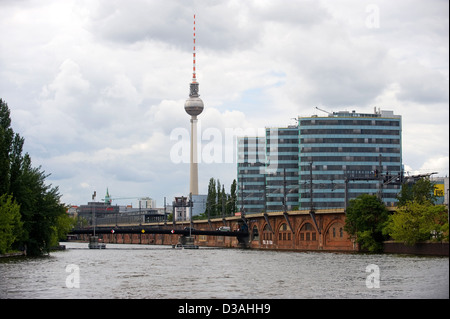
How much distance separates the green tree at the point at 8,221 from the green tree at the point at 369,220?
58.6m

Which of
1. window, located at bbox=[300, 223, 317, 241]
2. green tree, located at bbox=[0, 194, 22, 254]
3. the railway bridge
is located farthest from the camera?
window, located at bbox=[300, 223, 317, 241]

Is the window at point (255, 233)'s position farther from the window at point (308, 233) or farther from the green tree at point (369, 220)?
the green tree at point (369, 220)

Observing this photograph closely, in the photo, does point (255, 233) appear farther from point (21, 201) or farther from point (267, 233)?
point (21, 201)

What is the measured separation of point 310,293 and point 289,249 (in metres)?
111

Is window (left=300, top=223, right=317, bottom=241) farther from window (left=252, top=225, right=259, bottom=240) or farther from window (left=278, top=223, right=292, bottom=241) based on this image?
window (left=252, top=225, right=259, bottom=240)

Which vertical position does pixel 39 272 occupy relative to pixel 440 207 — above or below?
below

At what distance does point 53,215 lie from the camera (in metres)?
103

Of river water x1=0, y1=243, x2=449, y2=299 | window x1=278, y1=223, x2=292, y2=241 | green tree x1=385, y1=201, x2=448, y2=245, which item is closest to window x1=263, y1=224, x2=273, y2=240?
window x1=278, y1=223, x2=292, y2=241

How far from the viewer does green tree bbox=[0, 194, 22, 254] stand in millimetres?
85569

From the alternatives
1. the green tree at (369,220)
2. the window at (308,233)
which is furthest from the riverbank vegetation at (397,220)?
the window at (308,233)

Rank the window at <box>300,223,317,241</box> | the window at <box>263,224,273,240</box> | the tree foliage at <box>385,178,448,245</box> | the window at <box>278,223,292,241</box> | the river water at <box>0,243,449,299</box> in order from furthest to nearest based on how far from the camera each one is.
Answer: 1. the window at <box>263,224,273,240</box>
2. the window at <box>278,223,292,241</box>
3. the window at <box>300,223,317,241</box>
4. the tree foliage at <box>385,178,448,245</box>
5. the river water at <box>0,243,449,299</box>

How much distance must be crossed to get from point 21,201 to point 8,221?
9999 mm
